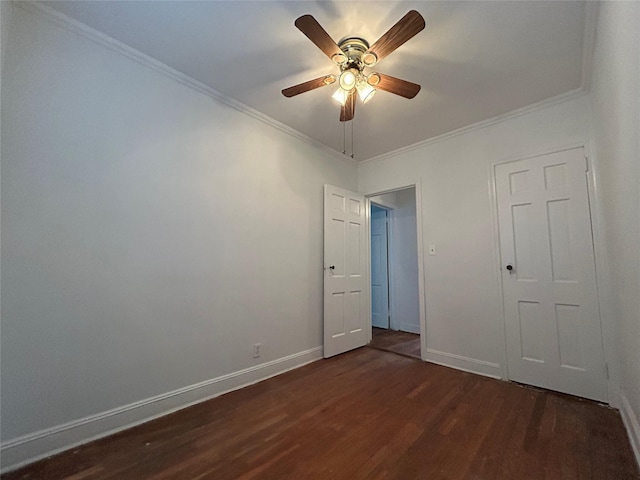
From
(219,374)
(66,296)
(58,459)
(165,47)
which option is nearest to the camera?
(58,459)

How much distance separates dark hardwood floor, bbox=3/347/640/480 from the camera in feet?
4.53

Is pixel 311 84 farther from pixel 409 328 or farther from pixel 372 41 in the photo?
pixel 409 328

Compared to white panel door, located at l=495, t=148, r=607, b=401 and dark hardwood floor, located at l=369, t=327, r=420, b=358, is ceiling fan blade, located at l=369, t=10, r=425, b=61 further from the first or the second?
dark hardwood floor, located at l=369, t=327, r=420, b=358

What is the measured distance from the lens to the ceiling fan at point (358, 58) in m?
1.47

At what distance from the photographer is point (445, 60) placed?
2002 mm

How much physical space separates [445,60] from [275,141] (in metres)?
1.70

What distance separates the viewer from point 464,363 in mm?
2760

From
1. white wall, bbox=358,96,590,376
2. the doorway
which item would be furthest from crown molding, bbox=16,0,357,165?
the doorway

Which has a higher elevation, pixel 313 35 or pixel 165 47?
pixel 165 47

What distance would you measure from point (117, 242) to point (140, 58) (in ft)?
4.51

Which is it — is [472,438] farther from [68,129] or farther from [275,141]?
[68,129]


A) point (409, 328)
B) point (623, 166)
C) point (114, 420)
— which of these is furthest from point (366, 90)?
point (409, 328)

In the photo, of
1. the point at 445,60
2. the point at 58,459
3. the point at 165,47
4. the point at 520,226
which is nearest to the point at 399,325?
the point at 520,226

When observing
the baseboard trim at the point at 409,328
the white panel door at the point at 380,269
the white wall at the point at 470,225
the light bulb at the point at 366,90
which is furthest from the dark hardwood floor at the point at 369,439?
the white panel door at the point at 380,269
